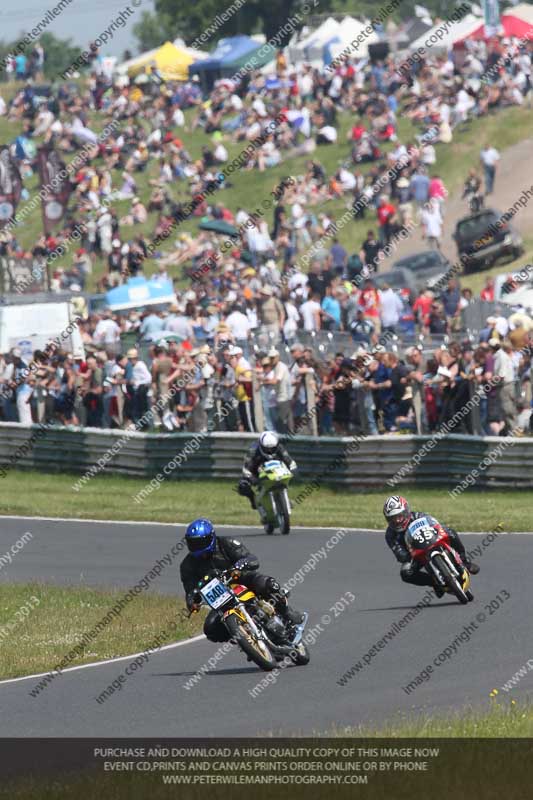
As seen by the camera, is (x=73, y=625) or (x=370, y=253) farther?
(x=370, y=253)

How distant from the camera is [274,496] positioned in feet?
66.3

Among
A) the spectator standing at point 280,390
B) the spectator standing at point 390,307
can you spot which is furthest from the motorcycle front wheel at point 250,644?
the spectator standing at point 390,307

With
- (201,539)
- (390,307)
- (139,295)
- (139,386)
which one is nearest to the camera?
(201,539)

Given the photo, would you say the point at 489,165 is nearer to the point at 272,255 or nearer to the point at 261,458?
the point at 272,255

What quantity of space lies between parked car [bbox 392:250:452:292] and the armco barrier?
10073 mm

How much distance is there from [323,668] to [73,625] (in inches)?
166

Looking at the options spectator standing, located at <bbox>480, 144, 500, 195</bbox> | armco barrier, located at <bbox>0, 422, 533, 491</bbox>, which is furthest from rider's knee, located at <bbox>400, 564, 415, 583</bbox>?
spectator standing, located at <bbox>480, 144, 500, 195</bbox>

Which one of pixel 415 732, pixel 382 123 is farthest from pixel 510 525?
pixel 382 123

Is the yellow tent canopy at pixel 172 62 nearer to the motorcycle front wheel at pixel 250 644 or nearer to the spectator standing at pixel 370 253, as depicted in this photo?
the spectator standing at pixel 370 253

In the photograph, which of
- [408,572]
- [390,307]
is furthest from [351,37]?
[408,572]

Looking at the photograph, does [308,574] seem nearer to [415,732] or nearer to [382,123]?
[415,732]

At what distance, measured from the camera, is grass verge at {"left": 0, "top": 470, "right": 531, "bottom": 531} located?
67.5 ft
